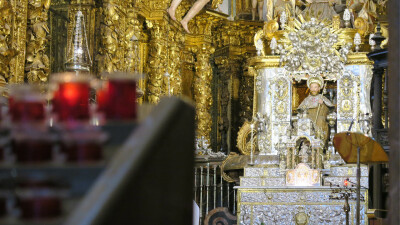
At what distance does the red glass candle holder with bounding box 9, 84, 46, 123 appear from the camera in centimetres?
205

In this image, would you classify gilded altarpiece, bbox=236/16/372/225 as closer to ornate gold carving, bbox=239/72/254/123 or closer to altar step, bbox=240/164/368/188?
altar step, bbox=240/164/368/188

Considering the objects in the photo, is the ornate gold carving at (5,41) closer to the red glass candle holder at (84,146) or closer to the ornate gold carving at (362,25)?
the red glass candle holder at (84,146)

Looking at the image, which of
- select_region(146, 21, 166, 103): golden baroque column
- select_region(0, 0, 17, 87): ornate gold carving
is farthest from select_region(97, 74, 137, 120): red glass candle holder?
select_region(146, 21, 166, 103): golden baroque column

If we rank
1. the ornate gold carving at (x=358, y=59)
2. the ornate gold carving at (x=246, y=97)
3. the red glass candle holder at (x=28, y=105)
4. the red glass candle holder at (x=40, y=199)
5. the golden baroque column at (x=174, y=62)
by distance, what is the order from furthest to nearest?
1. the ornate gold carving at (x=246, y=97)
2. the golden baroque column at (x=174, y=62)
3. the ornate gold carving at (x=358, y=59)
4. the red glass candle holder at (x=28, y=105)
5. the red glass candle holder at (x=40, y=199)

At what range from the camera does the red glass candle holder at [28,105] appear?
6.74ft

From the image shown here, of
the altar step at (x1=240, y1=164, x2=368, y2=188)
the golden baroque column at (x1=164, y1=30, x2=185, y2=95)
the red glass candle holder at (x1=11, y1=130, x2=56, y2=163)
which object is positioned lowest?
the altar step at (x1=240, y1=164, x2=368, y2=188)

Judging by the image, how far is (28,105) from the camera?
207cm

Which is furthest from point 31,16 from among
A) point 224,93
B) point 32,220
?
point 224,93

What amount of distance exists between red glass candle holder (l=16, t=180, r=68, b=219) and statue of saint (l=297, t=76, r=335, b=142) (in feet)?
54.2

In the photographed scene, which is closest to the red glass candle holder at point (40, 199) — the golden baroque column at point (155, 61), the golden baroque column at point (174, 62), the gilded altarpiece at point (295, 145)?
the gilded altarpiece at point (295, 145)

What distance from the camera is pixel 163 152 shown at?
6.77ft

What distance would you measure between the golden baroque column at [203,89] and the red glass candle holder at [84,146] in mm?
19154

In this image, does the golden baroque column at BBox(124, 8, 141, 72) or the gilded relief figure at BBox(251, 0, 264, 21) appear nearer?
the golden baroque column at BBox(124, 8, 141, 72)

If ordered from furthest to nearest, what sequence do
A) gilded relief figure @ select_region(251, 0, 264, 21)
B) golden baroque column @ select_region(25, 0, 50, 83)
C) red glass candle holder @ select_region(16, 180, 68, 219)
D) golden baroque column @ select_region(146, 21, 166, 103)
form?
gilded relief figure @ select_region(251, 0, 264, 21), golden baroque column @ select_region(146, 21, 166, 103), golden baroque column @ select_region(25, 0, 50, 83), red glass candle holder @ select_region(16, 180, 68, 219)
